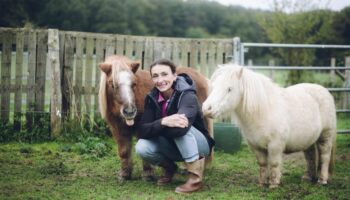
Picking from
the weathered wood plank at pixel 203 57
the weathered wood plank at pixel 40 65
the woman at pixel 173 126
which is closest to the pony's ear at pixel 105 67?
the woman at pixel 173 126

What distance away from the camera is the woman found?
14.7ft

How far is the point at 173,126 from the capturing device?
4.39 metres

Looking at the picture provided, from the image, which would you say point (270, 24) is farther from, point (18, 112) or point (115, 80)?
point (115, 80)

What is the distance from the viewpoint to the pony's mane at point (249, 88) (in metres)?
4.70

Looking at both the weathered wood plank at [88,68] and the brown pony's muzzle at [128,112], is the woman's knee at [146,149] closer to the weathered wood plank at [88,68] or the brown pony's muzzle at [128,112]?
the brown pony's muzzle at [128,112]

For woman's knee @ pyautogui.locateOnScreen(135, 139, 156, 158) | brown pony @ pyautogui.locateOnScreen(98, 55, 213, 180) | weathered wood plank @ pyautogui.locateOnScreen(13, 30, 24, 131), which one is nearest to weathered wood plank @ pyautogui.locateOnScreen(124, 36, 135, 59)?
weathered wood plank @ pyautogui.locateOnScreen(13, 30, 24, 131)

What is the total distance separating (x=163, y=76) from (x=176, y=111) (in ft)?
1.42

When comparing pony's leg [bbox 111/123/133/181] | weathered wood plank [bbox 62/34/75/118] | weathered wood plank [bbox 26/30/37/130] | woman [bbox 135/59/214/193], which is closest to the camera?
woman [bbox 135/59/214/193]

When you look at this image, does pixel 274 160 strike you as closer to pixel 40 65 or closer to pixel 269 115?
pixel 269 115

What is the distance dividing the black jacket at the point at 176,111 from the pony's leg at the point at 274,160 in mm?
711

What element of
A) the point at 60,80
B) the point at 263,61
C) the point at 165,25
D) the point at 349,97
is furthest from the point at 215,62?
the point at 165,25

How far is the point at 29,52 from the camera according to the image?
7.63 meters

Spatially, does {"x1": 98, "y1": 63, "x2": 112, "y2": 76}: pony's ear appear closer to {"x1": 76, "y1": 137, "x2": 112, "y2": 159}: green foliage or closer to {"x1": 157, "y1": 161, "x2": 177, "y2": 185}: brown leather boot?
{"x1": 157, "y1": 161, "x2": 177, "y2": 185}: brown leather boot

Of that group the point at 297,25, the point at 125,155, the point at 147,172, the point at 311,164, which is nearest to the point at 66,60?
the point at 125,155
